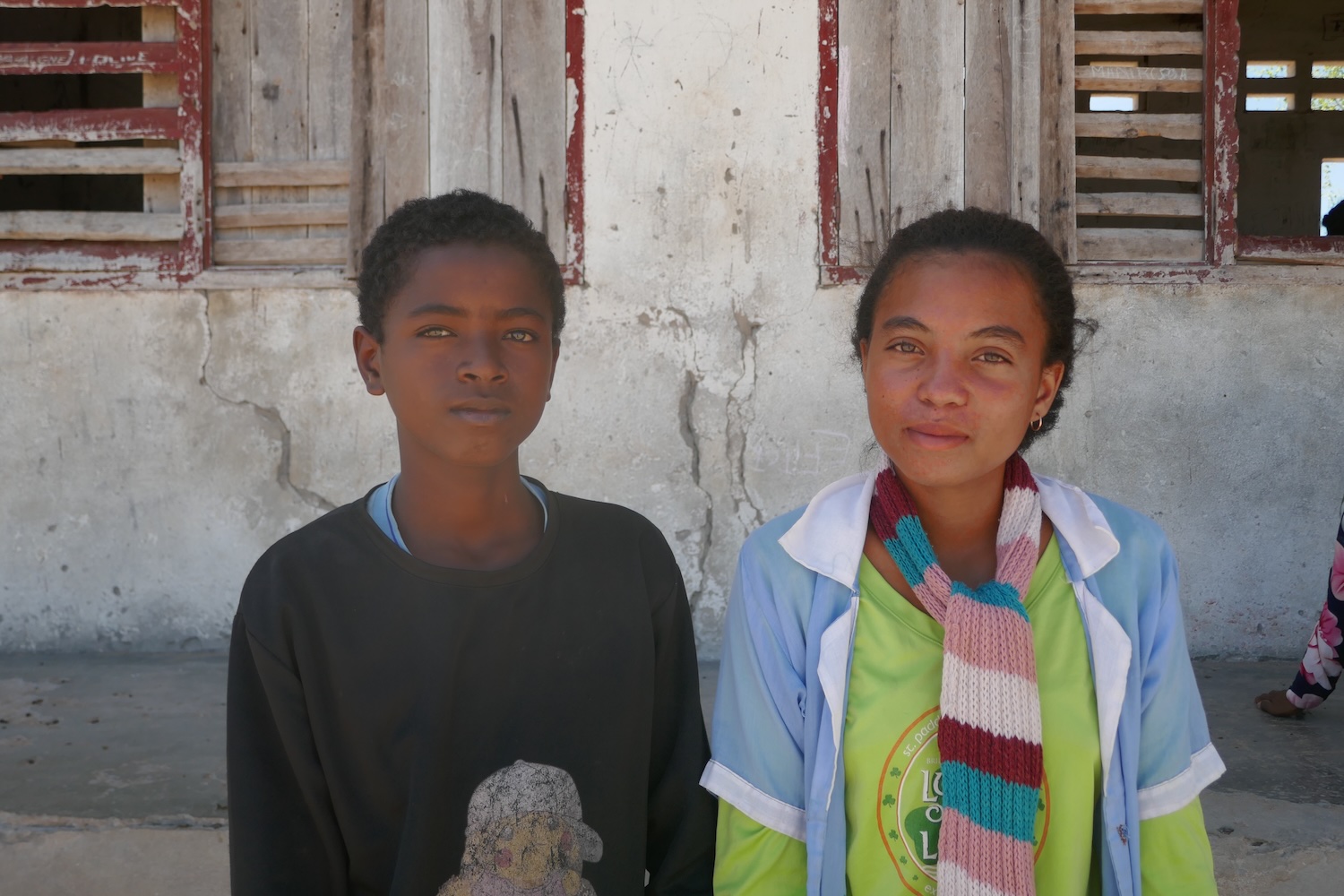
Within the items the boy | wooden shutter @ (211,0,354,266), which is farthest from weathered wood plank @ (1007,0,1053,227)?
the boy

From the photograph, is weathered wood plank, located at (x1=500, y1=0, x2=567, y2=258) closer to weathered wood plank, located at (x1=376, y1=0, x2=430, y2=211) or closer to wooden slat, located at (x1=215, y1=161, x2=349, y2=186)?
weathered wood plank, located at (x1=376, y1=0, x2=430, y2=211)

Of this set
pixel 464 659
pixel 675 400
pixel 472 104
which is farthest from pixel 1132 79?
pixel 464 659

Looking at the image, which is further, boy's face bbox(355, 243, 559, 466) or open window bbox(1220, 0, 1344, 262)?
open window bbox(1220, 0, 1344, 262)

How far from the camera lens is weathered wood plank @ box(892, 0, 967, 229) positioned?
12.7ft

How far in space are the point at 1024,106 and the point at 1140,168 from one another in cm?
51

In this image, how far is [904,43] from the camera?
388 centimetres

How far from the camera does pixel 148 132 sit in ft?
13.1

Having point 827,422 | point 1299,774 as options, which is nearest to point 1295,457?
point 1299,774

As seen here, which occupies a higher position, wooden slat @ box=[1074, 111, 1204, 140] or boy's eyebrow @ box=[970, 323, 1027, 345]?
wooden slat @ box=[1074, 111, 1204, 140]

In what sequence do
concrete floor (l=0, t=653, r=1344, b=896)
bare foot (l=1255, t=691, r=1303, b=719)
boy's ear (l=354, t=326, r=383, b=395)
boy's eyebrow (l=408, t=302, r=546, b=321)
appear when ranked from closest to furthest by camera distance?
boy's eyebrow (l=408, t=302, r=546, b=321) < boy's ear (l=354, t=326, r=383, b=395) < concrete floor (l=0, t=653, r=1344, b=896) < bare foot (l=1255, t=691, r=1303, b=719)

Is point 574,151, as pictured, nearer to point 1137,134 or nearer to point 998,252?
point 1137,134

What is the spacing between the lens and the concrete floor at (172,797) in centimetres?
265

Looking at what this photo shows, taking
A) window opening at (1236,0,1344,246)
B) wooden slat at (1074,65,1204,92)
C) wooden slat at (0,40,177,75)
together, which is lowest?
wooden slat at (1074,65,1204,92)

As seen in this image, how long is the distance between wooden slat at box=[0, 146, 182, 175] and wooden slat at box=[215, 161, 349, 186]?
17cm
